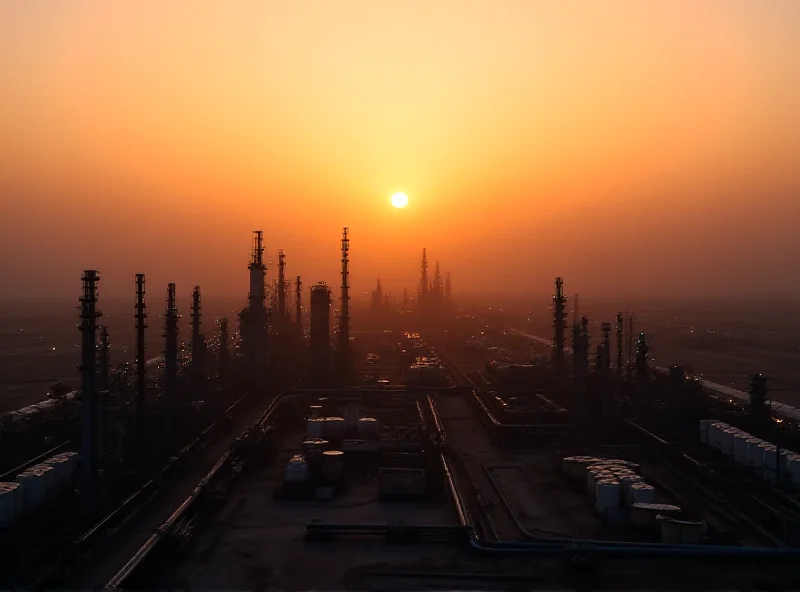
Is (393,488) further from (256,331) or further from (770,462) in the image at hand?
(256,331)

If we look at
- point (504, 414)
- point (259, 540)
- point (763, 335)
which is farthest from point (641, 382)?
point (763, 335)

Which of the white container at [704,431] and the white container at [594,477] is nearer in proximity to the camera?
the white container at [594,477]

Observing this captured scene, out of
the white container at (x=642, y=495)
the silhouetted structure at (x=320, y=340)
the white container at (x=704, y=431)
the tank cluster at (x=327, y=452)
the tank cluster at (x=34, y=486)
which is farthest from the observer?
the silhouetted structure at (x=320, y=340)

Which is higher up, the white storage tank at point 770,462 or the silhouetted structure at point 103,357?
the silhouetted structure at point 103,357

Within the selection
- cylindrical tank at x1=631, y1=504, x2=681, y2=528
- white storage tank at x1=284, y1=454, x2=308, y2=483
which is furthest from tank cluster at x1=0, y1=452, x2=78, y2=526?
cylindrical tank at x1=631, y1=504, x2=681, y2=528

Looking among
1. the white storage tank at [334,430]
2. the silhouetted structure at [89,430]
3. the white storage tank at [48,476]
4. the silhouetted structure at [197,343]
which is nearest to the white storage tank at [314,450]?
the white storage tank at [334,430]

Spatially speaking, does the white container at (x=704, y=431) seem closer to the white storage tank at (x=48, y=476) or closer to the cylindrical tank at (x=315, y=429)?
the cylindrical tank at (x=315, y=429)

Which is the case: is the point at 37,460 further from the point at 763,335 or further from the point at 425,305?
the point at 763,335
